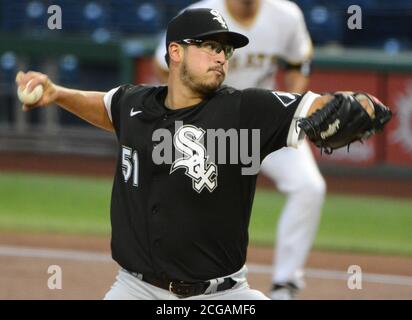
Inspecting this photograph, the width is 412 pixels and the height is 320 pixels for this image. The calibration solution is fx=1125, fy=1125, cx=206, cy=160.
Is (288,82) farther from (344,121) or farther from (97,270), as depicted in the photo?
(344,121)

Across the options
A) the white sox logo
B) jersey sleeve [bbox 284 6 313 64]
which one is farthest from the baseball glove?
jersey sleeve [bbox 284 6 313 64]

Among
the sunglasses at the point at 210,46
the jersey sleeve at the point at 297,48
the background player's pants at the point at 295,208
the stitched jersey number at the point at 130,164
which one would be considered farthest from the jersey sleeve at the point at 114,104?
the jersey sleeve at the point at 297,48

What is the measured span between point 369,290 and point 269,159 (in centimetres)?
140

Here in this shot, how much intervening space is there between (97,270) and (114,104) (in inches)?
151

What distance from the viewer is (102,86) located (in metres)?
15.4

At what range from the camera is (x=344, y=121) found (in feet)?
14.1

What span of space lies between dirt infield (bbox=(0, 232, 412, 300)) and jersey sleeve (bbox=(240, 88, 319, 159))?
3243 millimetres

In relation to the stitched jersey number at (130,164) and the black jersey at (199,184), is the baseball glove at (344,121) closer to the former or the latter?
the black jersey at (199,184)

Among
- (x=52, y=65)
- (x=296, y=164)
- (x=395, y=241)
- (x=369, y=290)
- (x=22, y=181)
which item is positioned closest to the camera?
(x=296, y=164)

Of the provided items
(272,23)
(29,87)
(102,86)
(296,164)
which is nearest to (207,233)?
(29,87)

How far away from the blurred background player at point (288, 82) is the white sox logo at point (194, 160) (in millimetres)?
2611

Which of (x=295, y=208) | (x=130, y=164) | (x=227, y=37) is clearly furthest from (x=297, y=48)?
(x=130, y=164)

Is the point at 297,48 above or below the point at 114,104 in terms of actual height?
above
